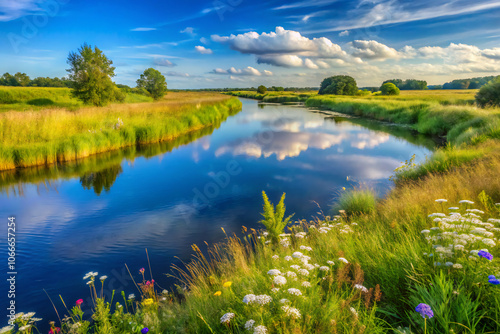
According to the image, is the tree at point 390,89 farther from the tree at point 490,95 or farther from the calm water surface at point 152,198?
the calm water surface at point 152,198

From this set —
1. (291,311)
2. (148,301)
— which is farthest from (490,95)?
(148,301)

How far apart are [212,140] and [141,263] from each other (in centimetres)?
1466

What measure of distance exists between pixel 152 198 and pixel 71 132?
7970 mm

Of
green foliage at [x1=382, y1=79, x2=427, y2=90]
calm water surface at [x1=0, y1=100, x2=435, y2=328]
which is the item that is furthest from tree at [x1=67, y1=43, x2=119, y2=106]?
green foliage at [x1=382, y1=79, x2=427, y2=90]

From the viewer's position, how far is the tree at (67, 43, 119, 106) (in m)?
24.1

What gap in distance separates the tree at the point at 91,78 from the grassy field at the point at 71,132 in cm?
677

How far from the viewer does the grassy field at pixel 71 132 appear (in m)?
11.5

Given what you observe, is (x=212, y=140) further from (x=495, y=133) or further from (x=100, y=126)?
(x=495, y=133)

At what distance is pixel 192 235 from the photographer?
656cm

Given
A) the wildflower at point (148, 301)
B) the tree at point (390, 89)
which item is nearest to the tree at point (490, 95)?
the wildflower at point (148, 301)

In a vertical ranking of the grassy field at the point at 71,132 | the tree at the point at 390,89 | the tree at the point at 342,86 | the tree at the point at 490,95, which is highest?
the tree at the point at 342,86

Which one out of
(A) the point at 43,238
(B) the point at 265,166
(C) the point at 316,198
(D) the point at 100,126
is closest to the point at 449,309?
(C) the point at 316,198

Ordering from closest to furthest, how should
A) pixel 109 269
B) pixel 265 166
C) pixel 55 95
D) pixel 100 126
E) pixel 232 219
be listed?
pixel 109 269, pixel 232 219, pixel 265 166, pixel 100 126, pixel 55 95

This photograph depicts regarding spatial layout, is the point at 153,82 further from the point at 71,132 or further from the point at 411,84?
the point at 411,84
